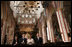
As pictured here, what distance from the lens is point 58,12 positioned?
30.7ft

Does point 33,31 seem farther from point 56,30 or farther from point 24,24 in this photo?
point 56,30

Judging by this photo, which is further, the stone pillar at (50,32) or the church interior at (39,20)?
the stone pillar at (50,32)

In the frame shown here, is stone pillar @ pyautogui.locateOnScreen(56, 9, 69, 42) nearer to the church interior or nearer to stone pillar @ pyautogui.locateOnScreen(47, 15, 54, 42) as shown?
the church interior

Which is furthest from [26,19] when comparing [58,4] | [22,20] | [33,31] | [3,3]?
[58,4]

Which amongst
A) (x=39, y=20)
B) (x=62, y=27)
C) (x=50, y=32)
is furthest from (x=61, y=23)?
(x=39, y=20)

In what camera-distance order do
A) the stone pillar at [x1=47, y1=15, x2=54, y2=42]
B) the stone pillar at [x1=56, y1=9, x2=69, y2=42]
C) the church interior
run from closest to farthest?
the stone pillar at [x1=56, y1=9, x2=69, y2=42]
the church interior
the stone pillar at [x1=47, y1=15, x2=54, y2=42]

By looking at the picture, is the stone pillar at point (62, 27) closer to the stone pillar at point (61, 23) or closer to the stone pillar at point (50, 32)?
the stone pillar at point (61, 23)

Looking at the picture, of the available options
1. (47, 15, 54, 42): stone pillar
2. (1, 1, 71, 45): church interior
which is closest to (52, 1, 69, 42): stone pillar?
(1, 1, 71, 45): church interior

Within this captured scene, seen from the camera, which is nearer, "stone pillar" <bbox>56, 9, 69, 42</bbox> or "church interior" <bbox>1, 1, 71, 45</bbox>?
"stone pillar" <bbox>56, 9, 69, 42</bbox>

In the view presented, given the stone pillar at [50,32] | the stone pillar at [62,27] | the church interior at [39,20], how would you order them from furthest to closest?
the stone pillar at [50,32]
the church interior at [39,20]
the stone pillar at [62,27]

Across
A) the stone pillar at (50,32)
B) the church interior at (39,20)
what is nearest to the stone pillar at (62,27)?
the church interior at (39,20)

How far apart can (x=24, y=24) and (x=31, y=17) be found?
1.97 meters

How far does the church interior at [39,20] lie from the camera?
9.21m

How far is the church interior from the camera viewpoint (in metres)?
9.21
